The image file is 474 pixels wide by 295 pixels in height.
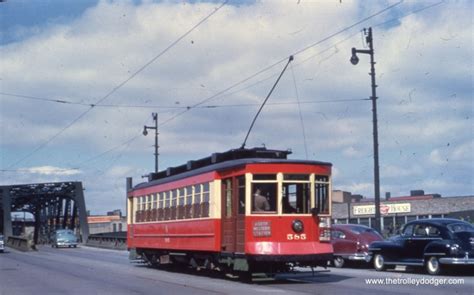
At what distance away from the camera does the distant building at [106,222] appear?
131 metres

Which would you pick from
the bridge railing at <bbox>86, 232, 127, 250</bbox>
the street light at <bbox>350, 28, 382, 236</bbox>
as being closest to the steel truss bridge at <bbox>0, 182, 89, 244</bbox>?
the bridge railing at <bbox>86, 232, 127, 250</bbox>

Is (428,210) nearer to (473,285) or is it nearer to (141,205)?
(141,205)

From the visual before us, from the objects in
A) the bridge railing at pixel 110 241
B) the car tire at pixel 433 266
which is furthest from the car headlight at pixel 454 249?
the bridge railing at pixel 110 241

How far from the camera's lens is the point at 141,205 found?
28.2 meters

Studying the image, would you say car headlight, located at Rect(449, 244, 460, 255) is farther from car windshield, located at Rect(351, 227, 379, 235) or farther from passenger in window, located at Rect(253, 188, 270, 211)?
car windshield, located at Rect(351, 227, 379, 235)

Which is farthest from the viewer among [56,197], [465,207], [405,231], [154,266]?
[56,197]

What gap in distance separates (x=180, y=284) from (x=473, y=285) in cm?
671

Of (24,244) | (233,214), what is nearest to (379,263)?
(233,214)

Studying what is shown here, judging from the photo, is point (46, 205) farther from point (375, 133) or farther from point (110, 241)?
point (375, 133)

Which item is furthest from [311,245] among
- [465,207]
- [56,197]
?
[56,197]

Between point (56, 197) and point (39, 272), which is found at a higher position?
point (56, 197)

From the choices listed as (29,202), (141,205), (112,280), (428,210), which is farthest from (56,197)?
(112,280)

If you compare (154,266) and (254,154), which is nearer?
(254,154)

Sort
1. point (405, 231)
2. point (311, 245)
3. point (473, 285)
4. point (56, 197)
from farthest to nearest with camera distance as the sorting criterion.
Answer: point (56, 197) < point (405, 231) < point (311, 245) < point (473, 285)
